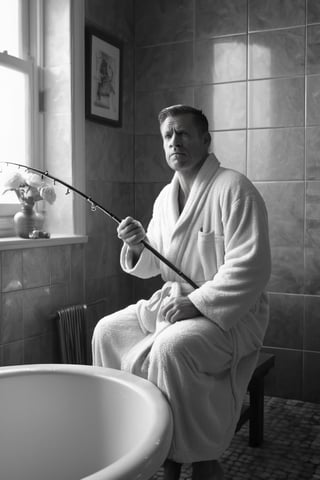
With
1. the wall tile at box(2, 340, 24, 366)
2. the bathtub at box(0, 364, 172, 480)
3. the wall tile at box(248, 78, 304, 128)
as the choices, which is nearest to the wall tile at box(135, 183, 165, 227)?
the wall tile at box(248, 78, 304, 128)

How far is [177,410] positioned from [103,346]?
45cm

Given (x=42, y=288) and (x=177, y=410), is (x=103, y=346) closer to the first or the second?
(x=177, y=410)

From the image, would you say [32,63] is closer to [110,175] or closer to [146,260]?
[110,175]

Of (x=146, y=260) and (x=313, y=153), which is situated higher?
(x=313, y=153)

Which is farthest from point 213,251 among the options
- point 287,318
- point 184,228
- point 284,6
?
point 284,6

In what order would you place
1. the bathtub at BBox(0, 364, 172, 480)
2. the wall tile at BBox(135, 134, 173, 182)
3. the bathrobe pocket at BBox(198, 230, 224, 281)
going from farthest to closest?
1. the wall tile at BBox(135, 134, 173, 182)
2. the bathrobe pocket at BBox(198, 230, 224, 281)
3. the bathtub at BBox(0, 364, 172, 480)

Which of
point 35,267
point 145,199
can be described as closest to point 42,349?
point 35,267

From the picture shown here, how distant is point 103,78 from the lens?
3.00 m

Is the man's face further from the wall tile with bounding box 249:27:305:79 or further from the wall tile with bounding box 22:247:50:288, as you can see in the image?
the wall tile with bounding box 249:27:305:79

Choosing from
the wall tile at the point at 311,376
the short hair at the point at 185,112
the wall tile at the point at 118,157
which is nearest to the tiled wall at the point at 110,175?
the wall tile at the point at 118,157

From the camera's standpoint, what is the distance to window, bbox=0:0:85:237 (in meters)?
2.73

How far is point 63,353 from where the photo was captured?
2645mm

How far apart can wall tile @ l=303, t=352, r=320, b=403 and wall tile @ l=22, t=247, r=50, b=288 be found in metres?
1.40

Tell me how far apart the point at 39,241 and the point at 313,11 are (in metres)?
1.77
